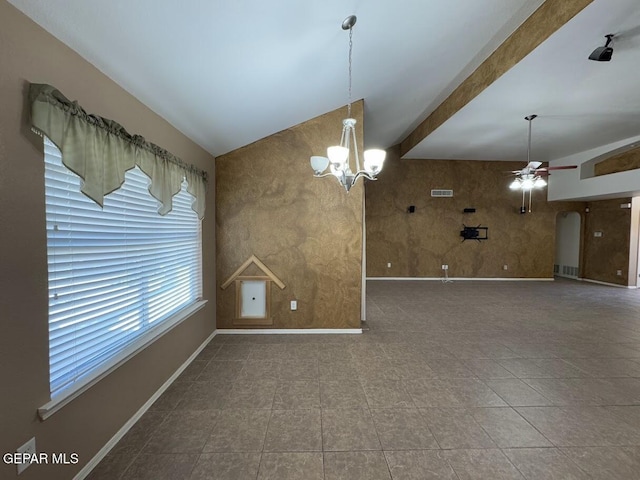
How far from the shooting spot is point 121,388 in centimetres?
A: 194

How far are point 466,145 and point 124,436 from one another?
7707mm

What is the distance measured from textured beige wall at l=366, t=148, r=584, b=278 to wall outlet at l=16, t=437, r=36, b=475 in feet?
24.2

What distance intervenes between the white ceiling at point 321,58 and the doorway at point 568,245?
475 centimetres

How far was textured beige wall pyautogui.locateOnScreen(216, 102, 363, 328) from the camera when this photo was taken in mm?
3807

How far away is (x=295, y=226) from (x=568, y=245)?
384 inches

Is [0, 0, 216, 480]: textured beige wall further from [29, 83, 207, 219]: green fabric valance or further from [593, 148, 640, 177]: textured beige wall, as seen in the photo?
[593, 148, 640, 177]: textured beige wall

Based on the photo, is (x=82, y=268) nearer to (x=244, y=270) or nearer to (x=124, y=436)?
(x=124, y=436)

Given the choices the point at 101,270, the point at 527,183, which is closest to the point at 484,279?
the point at 527,183

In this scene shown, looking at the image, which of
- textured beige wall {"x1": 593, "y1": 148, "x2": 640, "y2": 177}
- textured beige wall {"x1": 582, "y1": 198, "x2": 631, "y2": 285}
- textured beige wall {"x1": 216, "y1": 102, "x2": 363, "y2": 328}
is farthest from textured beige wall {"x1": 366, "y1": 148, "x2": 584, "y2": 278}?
textured beige wall {"x1": 216, "y1": 102, "x2": 363, "y2": 328}

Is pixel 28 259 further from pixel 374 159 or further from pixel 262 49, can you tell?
pixel 374 159

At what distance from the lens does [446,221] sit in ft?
26.7

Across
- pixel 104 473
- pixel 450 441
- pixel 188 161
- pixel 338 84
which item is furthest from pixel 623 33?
pixel 104 473

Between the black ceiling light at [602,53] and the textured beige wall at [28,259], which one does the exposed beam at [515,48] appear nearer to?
the black ceiling light at [602,53]

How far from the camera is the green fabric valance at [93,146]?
1.31 metres
